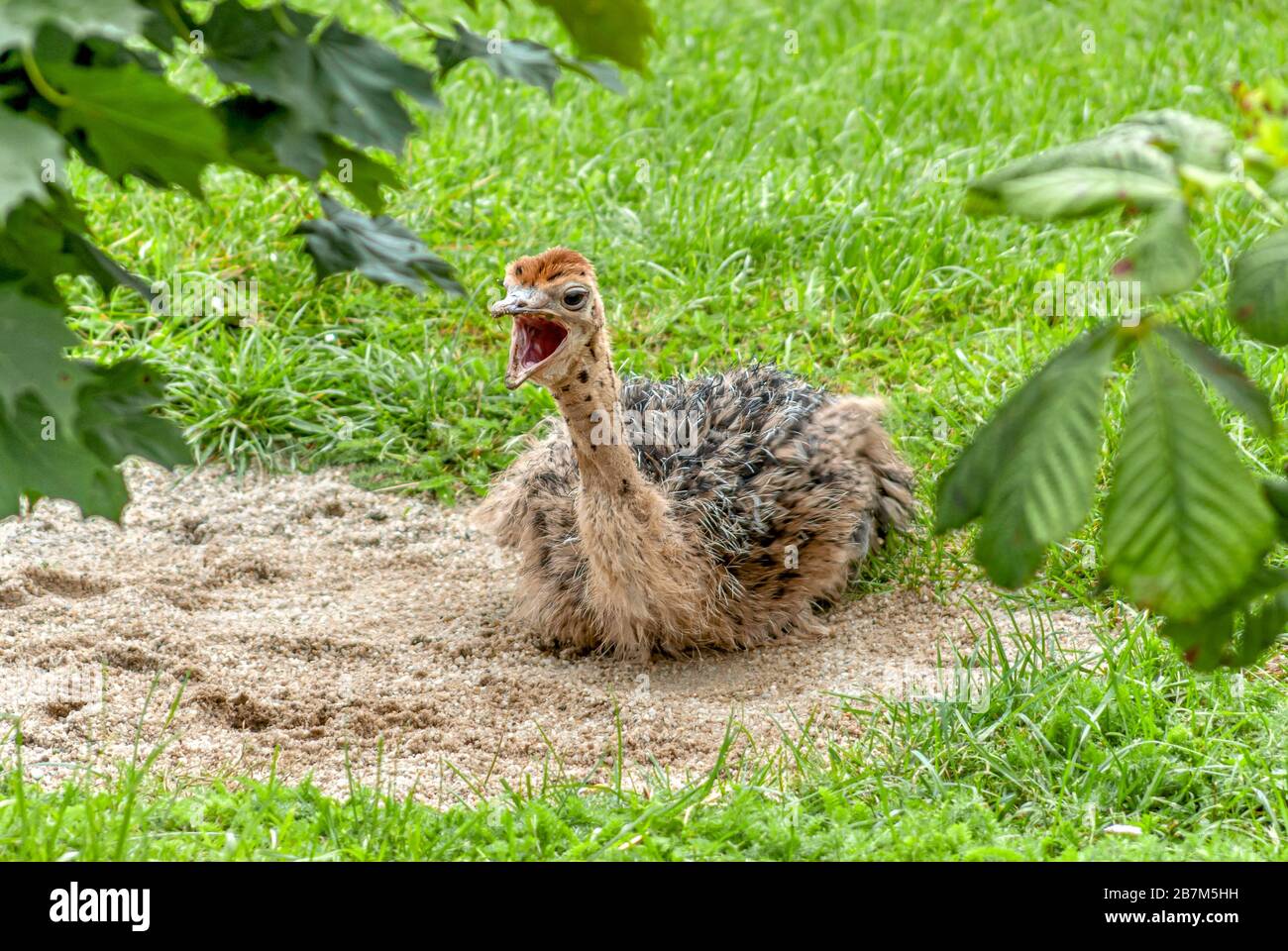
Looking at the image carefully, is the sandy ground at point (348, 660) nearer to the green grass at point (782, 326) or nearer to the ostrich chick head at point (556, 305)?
the green grass at point (782, 326)

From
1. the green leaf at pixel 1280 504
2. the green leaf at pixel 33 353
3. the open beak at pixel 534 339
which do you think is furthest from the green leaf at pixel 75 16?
the open beak at pixel 534 339

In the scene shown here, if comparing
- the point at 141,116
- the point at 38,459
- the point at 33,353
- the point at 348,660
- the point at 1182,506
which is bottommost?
the point at 348,660

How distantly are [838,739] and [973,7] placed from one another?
6469 millimetres

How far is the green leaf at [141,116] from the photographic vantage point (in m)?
1.59

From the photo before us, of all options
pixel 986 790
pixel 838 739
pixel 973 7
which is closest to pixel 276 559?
pixel 838 739

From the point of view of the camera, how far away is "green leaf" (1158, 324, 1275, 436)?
154 centimetres

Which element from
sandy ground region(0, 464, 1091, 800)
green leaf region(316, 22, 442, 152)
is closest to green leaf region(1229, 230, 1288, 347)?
green leaf region(316, 22, 442, 152)

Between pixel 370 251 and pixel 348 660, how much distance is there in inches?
73.6

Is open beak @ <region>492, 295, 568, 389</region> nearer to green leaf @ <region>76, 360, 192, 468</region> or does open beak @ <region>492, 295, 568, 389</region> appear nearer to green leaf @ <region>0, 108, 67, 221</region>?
green leaf @ <region>76, 360, 192, 468</region>

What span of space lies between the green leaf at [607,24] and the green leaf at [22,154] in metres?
0.66

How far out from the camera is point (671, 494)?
4.30 metres

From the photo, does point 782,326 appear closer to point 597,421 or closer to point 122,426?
point 597,421

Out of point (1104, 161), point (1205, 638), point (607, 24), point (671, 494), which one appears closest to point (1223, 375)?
point (1104, 161)

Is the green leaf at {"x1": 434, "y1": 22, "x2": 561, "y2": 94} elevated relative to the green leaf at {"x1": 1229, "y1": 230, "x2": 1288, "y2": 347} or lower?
elevated
